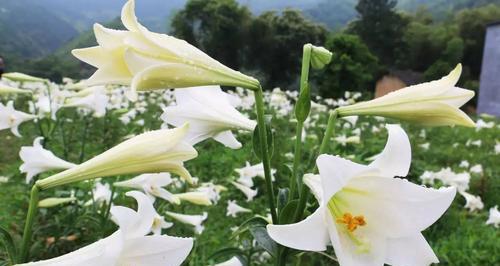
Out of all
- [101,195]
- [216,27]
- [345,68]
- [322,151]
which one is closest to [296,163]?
[322,151]

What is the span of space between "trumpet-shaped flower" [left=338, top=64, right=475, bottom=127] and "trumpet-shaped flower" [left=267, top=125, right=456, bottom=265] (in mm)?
117

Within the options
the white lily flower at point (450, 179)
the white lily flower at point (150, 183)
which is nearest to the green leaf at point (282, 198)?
the white lily flower at point (150, 183)

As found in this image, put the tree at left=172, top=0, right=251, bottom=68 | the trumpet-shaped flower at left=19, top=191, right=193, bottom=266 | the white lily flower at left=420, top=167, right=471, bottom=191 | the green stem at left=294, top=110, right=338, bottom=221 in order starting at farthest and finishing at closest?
the tree at left=172, top=0, right=251, bottom=68 < the white lily flower at left=420, top=167, right=471, bottom=191 < the green stem at left=294, top=110, right=338, bottom=221 < the trumpet-shaped flower at left=19, top=191, right=193, bottom=266

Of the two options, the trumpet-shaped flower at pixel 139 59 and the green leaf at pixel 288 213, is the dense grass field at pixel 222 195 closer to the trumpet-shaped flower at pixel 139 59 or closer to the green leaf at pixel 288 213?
the green leaf at pixel 288 213

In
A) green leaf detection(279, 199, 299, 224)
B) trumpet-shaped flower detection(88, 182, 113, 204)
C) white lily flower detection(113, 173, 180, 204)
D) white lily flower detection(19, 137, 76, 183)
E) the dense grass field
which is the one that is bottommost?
the dense grass field

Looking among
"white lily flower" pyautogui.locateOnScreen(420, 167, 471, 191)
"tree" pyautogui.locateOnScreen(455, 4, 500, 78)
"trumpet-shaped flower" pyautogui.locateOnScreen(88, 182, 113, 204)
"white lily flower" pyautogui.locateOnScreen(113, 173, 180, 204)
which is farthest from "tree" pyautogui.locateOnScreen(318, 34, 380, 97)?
"white lily flower" pyautogui.locateOnScreen(113, 173, 180, 204)

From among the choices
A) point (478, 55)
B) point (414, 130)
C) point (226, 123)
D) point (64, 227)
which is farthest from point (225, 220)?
point (478, 55)

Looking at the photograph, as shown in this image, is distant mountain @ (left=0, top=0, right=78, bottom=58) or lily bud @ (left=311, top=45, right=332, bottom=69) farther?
distant mountain @ (left=0, top=0, right=78, bottom=58)

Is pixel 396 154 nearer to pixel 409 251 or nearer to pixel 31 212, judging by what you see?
pixel 409 251

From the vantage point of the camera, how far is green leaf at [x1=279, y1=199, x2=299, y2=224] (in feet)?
3.32

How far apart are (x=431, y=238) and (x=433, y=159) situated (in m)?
3.21

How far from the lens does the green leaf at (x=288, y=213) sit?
101 centimetres

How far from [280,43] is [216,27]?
395cm

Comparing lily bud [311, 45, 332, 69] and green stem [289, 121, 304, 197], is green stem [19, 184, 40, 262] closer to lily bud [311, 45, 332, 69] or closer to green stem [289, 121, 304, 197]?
green stem [289, 121, 304, 197]
